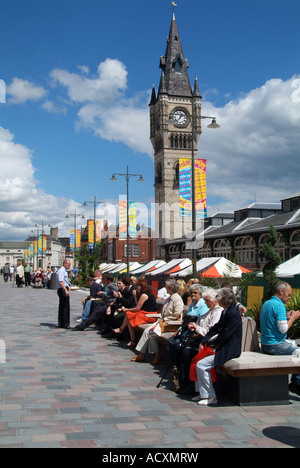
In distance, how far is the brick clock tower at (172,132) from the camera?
314 ft

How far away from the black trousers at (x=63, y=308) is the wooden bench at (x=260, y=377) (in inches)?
289

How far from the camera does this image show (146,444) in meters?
4.73

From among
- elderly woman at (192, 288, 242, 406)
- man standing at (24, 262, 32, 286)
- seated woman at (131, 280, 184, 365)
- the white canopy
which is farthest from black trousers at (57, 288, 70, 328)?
man standing at (24, 262, 32, 286)

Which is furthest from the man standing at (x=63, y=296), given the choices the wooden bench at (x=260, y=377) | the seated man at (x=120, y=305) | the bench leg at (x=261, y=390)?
the bench leg at (x=261, y=390)

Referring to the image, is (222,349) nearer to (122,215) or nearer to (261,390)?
(261,390)

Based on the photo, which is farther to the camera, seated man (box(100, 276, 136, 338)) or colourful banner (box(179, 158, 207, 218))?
colourful banner (box(179, 158, 207, 218))

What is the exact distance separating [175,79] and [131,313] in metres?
93.2

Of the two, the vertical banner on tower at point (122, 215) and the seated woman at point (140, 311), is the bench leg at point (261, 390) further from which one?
the vertical banner on tower at point (122, 215)

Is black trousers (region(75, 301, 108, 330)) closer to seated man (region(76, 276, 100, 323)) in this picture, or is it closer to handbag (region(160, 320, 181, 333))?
seated man (region(76, 276, 100, 323))

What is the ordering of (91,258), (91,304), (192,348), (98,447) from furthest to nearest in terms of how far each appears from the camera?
1. (91,258)
2. (91,304)
3. (192,348)
4. (98,447)

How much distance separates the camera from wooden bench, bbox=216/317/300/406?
6172 millimetres
